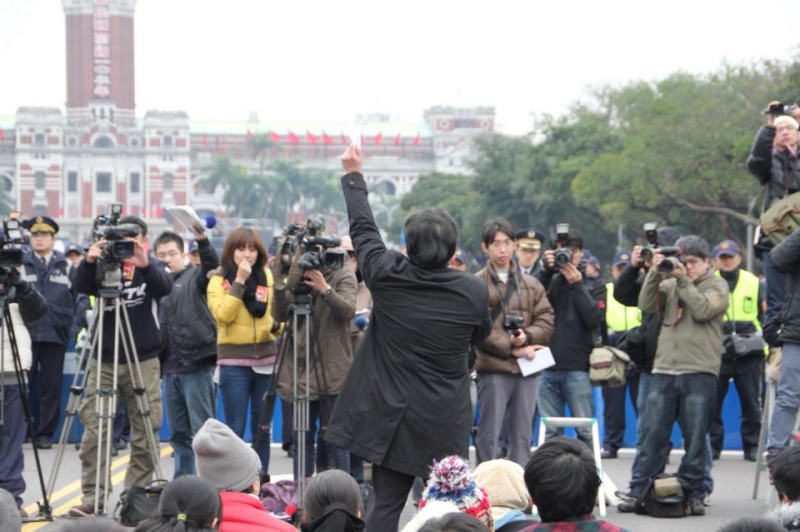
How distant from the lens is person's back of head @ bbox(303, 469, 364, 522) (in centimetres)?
582

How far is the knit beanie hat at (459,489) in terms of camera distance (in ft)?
17.3

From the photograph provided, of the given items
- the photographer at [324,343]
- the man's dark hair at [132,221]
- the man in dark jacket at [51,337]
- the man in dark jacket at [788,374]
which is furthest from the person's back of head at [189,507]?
the man in dark jacket at [51,337]

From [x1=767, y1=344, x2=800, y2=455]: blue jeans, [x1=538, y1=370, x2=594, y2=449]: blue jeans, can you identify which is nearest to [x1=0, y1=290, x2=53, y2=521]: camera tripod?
[x1=538, y1=370, x2=594, y2=449]: blue jeans

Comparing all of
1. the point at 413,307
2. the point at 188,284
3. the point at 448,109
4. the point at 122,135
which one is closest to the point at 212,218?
the point at 188,284

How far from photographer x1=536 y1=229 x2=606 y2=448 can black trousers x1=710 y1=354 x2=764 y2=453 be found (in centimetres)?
228

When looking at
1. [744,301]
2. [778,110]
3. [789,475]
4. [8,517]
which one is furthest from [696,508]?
[8,517]

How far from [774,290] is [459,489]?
384 cm

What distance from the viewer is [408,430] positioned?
20.0ft

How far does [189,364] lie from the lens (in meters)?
9.23

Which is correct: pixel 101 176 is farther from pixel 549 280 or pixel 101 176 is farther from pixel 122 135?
pixel 549 280

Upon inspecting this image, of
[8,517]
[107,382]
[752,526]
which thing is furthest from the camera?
[107,382]

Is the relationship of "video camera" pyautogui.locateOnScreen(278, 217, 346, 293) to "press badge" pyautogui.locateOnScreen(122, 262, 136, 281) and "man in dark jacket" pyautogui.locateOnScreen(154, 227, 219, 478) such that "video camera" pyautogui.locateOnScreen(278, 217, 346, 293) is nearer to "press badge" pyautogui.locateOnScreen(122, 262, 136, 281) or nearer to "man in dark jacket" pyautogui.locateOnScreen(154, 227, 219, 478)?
"man in dark jacket" pyautogui.locateOnScreen(154, 227, 219, 478)

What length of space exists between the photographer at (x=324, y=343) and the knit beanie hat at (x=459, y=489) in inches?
Answer: 135

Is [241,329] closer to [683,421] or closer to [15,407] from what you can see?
[15,407]
